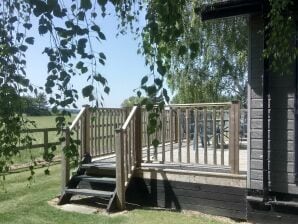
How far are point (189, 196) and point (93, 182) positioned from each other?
1.91 m

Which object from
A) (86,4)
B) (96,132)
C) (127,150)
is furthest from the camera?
(96,132)

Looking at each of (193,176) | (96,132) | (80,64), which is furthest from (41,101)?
A: (96,132)

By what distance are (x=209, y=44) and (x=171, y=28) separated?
16137 mm

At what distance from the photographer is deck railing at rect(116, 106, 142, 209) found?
24.2 feet

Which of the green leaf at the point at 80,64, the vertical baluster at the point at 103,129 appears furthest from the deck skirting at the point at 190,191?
the green leaf at the point at 80,64

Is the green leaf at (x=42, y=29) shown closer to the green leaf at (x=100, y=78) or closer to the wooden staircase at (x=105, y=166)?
the green leaf at (x=100, y=78)

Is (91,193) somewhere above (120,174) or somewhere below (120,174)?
below

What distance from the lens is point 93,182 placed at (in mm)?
8312

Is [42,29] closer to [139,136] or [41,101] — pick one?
[41,101]

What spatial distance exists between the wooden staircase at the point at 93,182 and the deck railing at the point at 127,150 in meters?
0.27

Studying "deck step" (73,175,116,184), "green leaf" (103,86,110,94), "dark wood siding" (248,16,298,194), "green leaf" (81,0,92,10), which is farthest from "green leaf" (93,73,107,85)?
"deck step" (73,175,116,184)

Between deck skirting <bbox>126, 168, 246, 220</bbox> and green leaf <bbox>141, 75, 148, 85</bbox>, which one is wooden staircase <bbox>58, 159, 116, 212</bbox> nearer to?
deck skirting <bbox>126, 168, 246, 220</bbox>

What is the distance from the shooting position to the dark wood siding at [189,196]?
22.5 ft

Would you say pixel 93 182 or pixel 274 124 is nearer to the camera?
pixel 274 124
